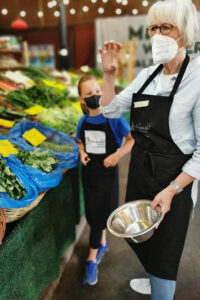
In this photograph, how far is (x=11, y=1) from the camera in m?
8.62

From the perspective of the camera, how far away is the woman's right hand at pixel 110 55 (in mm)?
1227

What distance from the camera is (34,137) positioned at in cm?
203

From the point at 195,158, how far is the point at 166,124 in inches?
7.6

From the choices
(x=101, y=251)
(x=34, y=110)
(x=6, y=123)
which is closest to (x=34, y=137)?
(x=6, y=123)

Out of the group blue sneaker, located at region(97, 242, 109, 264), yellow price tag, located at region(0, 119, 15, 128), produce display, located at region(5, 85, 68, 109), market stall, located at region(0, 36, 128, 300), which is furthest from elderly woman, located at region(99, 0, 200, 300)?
produce display, located at region(5, 85, 68, 109)

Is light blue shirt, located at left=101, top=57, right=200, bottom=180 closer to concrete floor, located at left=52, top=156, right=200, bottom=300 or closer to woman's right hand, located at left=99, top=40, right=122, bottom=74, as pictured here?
woman's right hand, located at left=99, top=40, right=122, bottom=74

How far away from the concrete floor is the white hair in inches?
34.5

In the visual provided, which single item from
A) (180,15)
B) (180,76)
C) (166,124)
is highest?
(180,15)

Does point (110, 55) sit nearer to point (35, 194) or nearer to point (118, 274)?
point (35, 194)

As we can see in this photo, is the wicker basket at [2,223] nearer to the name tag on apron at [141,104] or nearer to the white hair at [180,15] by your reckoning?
the name tag on apron at [141,104]

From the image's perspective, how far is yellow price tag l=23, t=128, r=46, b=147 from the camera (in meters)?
2.00

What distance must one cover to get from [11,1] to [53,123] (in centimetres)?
818

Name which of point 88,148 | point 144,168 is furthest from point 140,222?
point 88,148

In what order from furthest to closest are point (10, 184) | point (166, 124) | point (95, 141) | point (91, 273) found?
1. point (91, 273)
2. point (95, 141)
3. point (10, 184)
4. point (166, 124)
